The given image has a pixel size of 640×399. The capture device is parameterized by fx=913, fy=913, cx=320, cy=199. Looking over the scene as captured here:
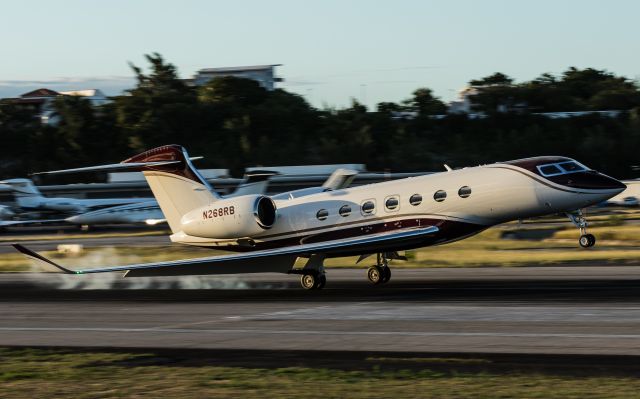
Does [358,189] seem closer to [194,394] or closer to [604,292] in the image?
[604,292]

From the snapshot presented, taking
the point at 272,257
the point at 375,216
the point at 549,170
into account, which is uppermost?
the point at 549,170

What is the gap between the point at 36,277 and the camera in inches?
1314

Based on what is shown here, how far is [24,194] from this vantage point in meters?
75.6

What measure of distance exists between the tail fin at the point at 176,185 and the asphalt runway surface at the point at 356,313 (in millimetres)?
2478

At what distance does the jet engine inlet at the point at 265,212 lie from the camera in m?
26.5

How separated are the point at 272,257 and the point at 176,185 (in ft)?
16.2

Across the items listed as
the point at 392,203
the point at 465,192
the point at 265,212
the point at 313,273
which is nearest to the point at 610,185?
the point at 465,192

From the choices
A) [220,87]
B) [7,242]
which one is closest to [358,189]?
[7,242]

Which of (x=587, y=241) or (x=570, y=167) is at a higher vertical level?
(x=570, y=167)

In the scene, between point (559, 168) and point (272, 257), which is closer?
point (559, 168)

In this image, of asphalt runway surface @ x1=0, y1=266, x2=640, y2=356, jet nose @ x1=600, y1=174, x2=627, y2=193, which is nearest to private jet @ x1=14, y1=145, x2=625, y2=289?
jet nose @ x1=600, y1=174, x2=627, y2=193

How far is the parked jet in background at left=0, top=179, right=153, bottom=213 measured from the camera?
244 feet

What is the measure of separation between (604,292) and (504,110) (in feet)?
301

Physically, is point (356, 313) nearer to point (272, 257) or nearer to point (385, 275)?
point (272, 257)
